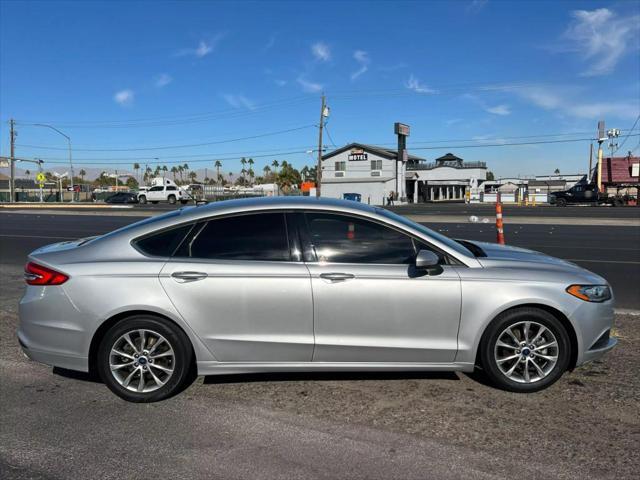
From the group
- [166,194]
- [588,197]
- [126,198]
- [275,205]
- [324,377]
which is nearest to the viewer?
[275,205]

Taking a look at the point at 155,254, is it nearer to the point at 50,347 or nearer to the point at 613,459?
the point at 50,347

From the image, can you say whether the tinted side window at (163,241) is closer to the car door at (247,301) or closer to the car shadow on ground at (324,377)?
the car door at (247,301)

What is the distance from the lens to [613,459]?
3170 millimetres

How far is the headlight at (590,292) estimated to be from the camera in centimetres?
405

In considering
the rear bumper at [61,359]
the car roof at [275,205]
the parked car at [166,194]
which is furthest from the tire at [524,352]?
the parked car at [166,194]

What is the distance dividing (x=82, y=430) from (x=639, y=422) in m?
3.90

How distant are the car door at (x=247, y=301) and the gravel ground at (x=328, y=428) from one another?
0.47m

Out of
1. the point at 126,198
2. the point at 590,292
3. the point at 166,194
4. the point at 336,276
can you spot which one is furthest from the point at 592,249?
the point at 126,198

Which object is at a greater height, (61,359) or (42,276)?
(42,276)

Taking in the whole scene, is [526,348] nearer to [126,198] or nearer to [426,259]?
[426,259]

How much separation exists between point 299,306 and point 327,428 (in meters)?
0.89

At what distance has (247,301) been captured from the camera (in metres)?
3.93

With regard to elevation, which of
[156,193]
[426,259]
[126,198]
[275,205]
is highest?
[156,193]

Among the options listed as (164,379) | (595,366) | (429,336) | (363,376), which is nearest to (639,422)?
(595,366)
